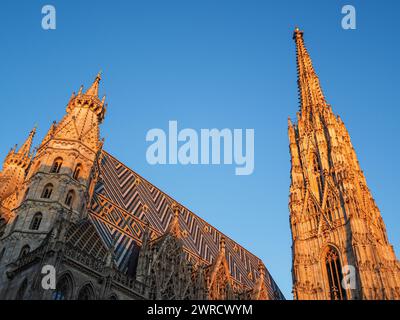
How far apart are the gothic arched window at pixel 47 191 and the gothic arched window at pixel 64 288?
→ 6368 mm

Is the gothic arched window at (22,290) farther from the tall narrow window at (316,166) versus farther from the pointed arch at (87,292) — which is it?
the tall narrow window at (316,166)

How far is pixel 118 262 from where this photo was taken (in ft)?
88.9

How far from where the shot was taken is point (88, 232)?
2586 centimetres

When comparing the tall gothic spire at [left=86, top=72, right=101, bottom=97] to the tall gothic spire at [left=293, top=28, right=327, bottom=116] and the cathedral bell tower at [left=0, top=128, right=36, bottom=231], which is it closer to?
the cathedral bell tower at [left=0, top=128, right=36, bottom=231]

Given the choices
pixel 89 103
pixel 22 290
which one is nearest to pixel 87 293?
pixel 22 290

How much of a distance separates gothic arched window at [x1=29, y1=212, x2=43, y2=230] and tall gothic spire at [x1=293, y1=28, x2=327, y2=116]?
35822mm

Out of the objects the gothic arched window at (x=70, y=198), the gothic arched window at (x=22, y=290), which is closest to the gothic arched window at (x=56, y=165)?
the gothic arched window at (x=70, y=198)

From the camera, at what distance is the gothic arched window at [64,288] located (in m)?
20.9

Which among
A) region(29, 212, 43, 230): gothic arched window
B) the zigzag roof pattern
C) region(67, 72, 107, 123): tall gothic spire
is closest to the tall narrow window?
the zigzag roof pattern

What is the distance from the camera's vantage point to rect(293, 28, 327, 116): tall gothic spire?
53312 mm

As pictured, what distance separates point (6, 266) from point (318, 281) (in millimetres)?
25577

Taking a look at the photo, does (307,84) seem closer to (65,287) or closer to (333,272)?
(333,272)

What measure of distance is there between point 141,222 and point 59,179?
920 centimetres

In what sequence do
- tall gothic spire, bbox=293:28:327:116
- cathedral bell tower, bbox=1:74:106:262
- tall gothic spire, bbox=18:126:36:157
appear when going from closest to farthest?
cathedral bell tower, bbox=1:74:106:262 < tall gothic spire, bbox=18:126:36:157 < tall gothic spire, bbox=293:28:327:116
